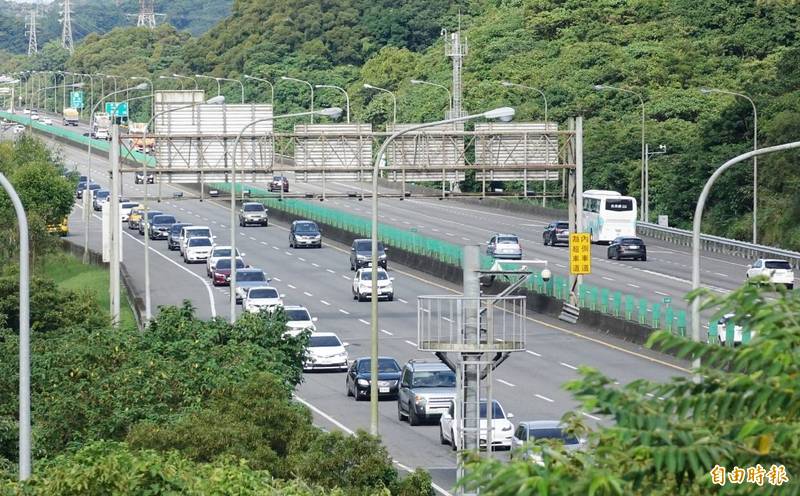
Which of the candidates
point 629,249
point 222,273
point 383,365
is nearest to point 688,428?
point 383,365

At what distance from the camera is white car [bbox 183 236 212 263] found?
279 feet

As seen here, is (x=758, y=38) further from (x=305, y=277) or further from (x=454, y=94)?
(x=305, y=277)

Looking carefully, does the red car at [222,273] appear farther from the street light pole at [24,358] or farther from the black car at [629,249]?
the street light pole at [24,358]

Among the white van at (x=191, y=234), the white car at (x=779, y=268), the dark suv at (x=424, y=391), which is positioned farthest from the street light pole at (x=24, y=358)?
the white van at (x=191, y=234)

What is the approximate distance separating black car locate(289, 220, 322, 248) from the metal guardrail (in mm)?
16116

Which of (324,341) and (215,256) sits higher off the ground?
(215,256)

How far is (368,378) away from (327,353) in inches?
233

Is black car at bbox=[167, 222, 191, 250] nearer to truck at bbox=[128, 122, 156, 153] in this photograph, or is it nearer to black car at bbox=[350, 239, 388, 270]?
truck at bbox=[128, 122, 156, 153]

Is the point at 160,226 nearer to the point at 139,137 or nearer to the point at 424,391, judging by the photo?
the point at 139,137

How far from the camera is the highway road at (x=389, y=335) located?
4350 cm

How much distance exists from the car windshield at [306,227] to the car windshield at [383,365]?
4140 cm

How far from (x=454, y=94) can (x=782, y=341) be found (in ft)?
333

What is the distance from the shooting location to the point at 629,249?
80562mm

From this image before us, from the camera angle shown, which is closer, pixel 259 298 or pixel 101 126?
pixel 259 298
